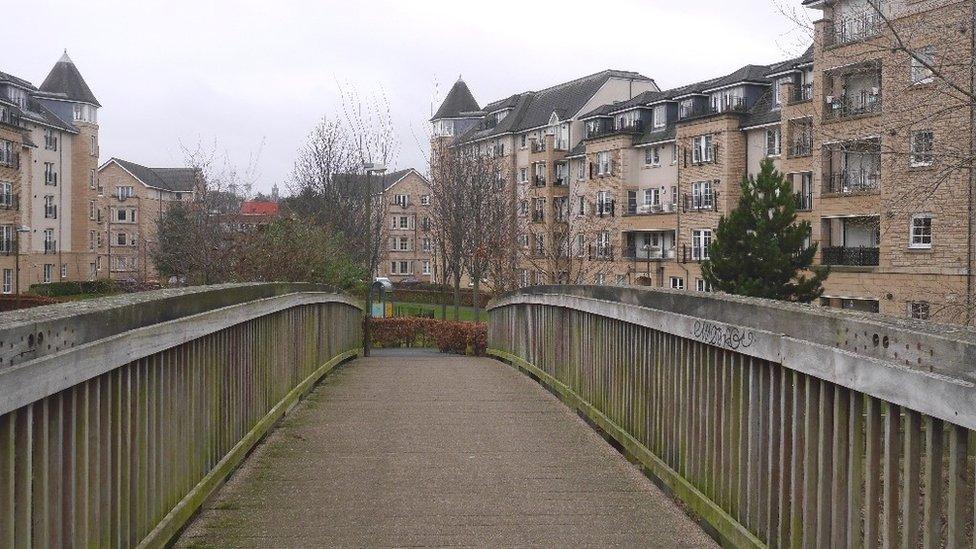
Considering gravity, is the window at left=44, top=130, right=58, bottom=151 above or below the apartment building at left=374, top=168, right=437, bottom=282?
above

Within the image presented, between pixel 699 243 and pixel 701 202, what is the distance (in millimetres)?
2295

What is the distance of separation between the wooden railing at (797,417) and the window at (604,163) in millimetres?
58351

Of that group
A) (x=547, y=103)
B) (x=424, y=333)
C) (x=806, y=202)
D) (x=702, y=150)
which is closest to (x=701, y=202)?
(x=702, y=150)

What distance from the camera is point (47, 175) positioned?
72812mm

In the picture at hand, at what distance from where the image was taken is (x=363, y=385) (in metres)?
12.5

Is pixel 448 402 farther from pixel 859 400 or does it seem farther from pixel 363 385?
pixel 859 400

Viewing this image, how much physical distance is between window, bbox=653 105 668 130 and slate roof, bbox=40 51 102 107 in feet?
159

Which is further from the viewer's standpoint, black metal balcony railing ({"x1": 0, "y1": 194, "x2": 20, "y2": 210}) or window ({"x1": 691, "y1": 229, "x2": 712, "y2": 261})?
black metal balcony railing ({"x1": 0, "y1": 194, "x2": 20, "y2": 210})

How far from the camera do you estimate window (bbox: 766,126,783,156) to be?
5094cm

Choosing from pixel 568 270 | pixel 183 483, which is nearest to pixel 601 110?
pixel 568 270

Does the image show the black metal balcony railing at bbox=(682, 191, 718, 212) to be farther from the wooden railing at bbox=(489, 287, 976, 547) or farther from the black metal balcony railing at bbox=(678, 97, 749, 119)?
the wooden railing at bbox=(489, 287, 976, 547)

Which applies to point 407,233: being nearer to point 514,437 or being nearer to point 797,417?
point 514,437

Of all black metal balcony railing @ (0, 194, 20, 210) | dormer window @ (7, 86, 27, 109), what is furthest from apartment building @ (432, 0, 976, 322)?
dormer window @ (7, 86, 27, 109)

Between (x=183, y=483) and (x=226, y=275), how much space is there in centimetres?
1544
